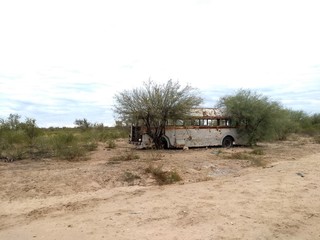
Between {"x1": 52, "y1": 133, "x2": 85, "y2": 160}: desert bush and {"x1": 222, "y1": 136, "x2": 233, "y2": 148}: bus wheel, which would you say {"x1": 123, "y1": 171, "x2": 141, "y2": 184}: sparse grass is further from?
{"x1": 222, "y1": 136, "x2": 233, "y2": 148}: bus wheel

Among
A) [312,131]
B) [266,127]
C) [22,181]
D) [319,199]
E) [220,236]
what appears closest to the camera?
[220,236]

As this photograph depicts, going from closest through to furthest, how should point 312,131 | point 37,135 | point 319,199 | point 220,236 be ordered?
point 220,236 < point 319,199 < point 37,135 < point 312,131

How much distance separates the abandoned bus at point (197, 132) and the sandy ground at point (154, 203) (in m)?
10.2

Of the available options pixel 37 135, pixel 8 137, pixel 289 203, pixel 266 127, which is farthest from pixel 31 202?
pixel 266 127

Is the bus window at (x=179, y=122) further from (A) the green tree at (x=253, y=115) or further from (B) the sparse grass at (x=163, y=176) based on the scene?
(B) the sparse grass at (x=163, y=176)

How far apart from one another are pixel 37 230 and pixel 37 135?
18.7m

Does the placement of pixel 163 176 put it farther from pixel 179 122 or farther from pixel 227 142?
pixel 227 142

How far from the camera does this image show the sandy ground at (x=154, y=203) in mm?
8352

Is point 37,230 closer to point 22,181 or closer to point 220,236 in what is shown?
point 220,236

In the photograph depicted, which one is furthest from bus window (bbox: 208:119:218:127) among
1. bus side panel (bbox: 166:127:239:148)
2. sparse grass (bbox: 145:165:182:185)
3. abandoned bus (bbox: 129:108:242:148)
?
sparse grass (bbox: 145:165:182:185)

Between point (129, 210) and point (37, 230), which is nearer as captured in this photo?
point (37, 230)

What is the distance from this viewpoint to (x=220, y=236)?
7.95 meters

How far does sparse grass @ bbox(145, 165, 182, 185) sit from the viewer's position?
14398 mm

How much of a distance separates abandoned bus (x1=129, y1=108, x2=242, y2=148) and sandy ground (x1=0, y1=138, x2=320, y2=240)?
1022 centimetres
